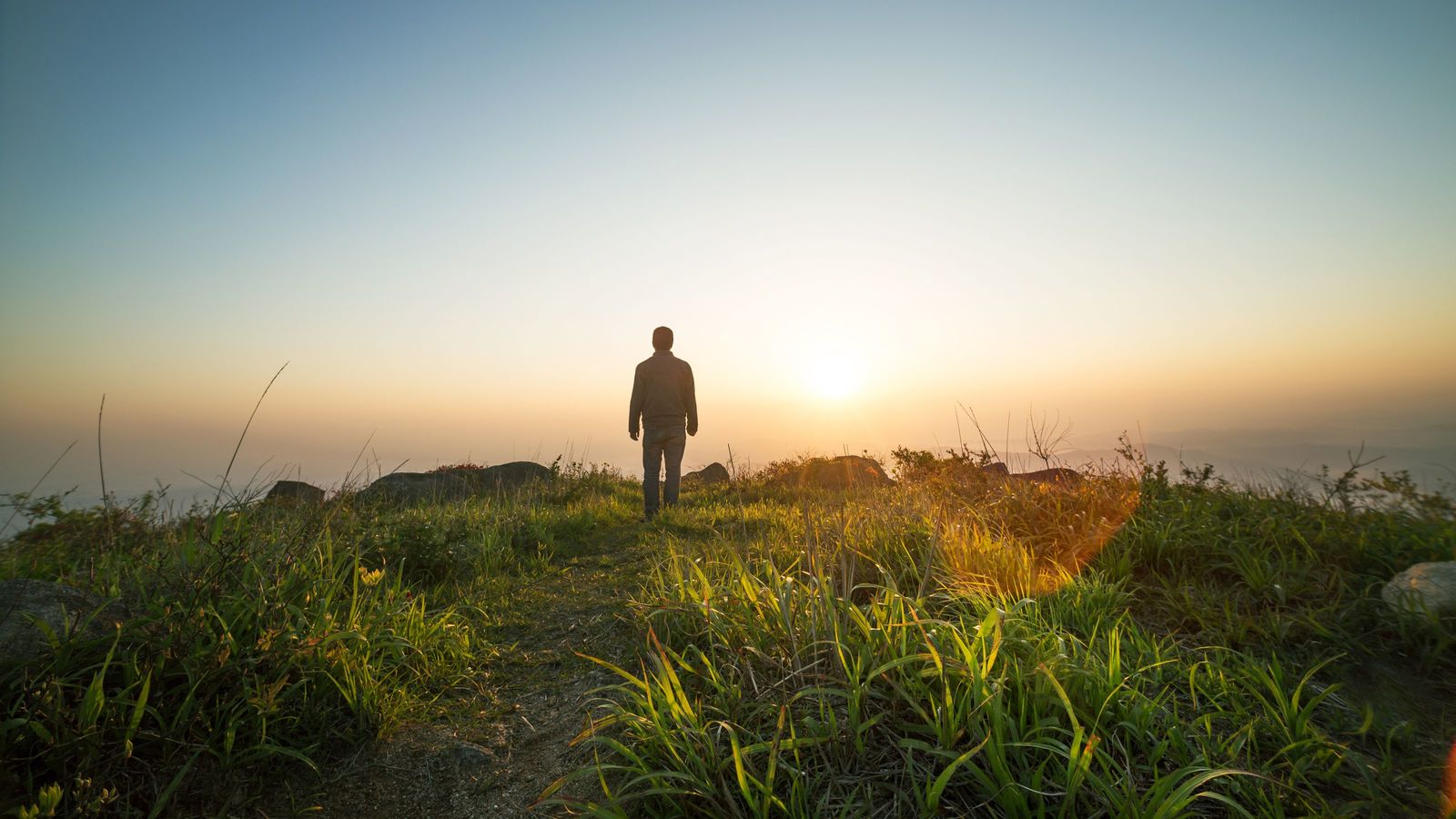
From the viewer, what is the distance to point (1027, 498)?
19.5ft

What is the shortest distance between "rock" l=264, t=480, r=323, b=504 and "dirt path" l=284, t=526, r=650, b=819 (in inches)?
76.6

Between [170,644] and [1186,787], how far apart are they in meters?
3.81

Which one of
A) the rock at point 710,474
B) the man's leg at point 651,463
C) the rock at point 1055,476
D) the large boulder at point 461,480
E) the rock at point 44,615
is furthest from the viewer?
the rock at point 710,474

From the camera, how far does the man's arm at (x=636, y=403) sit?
33.4ft

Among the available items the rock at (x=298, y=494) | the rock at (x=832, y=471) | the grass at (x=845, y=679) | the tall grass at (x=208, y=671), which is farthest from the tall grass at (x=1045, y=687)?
the rock at (x=832, y=471)

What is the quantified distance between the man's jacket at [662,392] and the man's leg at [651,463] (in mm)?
203

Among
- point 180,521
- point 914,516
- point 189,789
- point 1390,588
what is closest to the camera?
point 189,789

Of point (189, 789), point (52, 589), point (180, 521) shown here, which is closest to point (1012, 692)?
point (189, 789)

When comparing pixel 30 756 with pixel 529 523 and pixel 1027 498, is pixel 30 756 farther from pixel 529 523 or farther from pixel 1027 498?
pixel 1027 498

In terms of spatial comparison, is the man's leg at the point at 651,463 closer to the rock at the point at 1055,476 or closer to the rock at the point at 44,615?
the rock at the point at 1055,476

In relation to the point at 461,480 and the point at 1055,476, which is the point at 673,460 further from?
the point at 461,480

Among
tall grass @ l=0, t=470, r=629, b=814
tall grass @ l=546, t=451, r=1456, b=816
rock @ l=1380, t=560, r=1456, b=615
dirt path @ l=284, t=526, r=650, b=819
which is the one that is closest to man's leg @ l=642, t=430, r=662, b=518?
dirt path @ l=284, t=526, r=650, b=819

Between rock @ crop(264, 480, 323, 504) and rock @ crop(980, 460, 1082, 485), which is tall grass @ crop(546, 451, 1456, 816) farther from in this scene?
rock @ crop(264, 480, 323, 504)

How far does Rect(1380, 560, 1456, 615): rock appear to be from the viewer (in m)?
3.48
